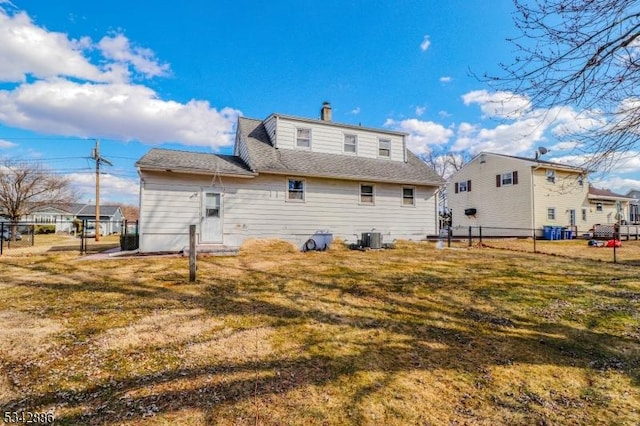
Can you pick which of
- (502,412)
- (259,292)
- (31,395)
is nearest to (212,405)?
(31,395)

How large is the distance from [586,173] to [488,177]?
2276 cm

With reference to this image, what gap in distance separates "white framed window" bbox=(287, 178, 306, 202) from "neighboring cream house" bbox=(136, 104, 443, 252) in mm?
41

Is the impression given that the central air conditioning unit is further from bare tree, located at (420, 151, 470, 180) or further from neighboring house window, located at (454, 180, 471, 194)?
bare tree, located at (420, 151, 470, 180)

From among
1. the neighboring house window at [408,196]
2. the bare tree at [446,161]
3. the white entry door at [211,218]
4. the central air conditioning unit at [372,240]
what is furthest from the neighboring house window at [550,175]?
the white entry door at [211,218]

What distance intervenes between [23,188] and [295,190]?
2364 cm

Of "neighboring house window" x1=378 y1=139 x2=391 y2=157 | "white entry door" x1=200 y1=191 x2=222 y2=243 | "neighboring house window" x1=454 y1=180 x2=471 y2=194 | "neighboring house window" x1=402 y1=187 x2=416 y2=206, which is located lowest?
"white entry door" x1=200 y1=191 x2=222 y2=243

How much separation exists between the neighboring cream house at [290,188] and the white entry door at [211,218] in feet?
0.12

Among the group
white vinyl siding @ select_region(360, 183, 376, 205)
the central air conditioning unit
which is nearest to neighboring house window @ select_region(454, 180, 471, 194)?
white vinyl siding @ select_region(360, 183, 376, 205)

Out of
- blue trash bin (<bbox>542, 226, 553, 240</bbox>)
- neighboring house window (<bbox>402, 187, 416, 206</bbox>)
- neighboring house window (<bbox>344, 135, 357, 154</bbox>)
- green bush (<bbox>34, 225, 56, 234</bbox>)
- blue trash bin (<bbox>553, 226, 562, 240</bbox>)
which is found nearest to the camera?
neighboring house window (<bbox>402, 187, 416, 206</bbox>)

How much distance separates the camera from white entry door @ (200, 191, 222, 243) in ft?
37.4

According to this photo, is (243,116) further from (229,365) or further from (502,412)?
(502,412)

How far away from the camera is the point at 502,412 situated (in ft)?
8.32

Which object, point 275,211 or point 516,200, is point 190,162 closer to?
point 275,211

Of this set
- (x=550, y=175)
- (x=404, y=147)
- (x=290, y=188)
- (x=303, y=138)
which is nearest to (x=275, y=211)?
(x=290, y=188)
